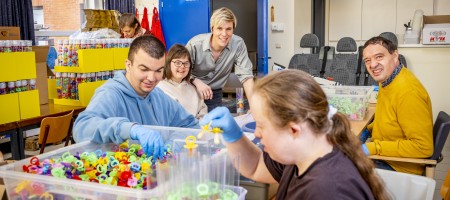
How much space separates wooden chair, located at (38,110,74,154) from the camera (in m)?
3.00

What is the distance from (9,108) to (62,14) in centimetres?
413

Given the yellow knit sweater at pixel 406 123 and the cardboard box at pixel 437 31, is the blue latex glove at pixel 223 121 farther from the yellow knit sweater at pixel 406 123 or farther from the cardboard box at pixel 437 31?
the cardboard box at pixel 437 31

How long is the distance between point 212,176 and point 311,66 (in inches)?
232

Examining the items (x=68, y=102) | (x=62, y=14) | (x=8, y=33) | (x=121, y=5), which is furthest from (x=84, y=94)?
(x=62, y=14)

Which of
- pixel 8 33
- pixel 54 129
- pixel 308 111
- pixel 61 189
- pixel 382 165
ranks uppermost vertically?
pixel 8 33

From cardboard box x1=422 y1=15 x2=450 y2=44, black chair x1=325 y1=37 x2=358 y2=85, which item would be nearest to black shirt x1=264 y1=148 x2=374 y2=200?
cardboard box x1=422 y1=15 x2=450 y2=44

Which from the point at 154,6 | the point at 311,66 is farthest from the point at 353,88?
the point at 154,6

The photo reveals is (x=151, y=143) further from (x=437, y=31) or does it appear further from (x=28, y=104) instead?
(x=437, y=31)

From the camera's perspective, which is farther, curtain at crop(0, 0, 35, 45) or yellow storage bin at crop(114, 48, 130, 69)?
curtain at crop(0, 0, 35, 45)

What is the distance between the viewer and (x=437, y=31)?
18.1ft

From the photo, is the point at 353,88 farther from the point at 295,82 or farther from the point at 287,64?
the point at 287,64

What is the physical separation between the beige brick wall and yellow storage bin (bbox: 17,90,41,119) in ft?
12.4

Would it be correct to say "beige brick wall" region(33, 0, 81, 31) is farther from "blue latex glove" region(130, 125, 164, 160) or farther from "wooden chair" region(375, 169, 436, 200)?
"wooden chair" region(375, 169, 436, 200)

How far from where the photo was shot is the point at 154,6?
6648 millimetres
